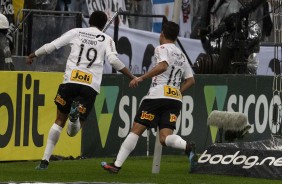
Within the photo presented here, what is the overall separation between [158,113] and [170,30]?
1.08 meters

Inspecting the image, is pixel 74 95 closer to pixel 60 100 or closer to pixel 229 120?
pixel 60 100

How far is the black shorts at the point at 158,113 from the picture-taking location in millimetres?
16594

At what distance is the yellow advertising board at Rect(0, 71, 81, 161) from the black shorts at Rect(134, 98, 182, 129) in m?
2.90

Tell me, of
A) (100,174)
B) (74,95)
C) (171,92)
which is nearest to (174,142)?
(171,92)

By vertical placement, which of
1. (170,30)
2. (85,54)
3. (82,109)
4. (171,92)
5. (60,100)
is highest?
(170,30)

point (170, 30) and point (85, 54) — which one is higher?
point (170, 30)

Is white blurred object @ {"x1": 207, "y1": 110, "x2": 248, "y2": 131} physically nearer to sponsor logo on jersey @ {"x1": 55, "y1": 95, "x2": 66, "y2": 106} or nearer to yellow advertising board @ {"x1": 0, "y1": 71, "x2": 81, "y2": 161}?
yellow advertising board @ {"x1": 0, "y1": 71, "x2": 81, "y2": 161}

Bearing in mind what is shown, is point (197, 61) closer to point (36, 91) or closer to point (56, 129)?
point (36, 91)

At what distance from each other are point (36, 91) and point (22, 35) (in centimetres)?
164

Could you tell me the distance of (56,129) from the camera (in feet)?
56.7

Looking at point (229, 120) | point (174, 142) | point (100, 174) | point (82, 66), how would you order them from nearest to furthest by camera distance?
point (174, 142), point (100, 174), point (82, 66), point (229, 120)

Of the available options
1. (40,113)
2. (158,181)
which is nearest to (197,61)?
(40,113)

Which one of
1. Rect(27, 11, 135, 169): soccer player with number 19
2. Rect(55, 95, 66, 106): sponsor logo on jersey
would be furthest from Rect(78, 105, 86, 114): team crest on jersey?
Rect(55, 95, 66, 106): sponsor logo on jersey

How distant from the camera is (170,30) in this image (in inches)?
654
